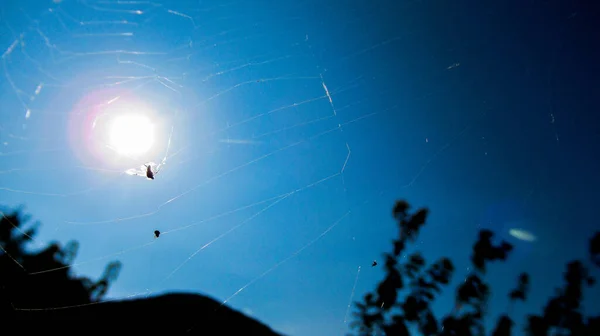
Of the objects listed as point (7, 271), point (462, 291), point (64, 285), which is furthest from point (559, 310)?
point (7, 271)

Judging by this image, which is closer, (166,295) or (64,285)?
(166,295)

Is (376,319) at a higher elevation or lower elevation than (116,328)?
lower

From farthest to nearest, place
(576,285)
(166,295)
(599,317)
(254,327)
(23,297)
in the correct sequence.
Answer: (576,285) < (599,317) < (23,297) < (254,327) < (166,295)

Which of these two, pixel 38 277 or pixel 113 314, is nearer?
pixel 113 314

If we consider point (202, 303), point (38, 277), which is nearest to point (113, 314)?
point (202, 303)

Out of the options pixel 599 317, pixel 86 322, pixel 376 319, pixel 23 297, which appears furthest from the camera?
pixel 599 317

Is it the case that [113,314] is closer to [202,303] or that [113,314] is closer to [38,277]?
[202,303]

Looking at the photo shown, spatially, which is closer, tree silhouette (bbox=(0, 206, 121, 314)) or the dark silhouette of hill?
the dark silhouette of hill

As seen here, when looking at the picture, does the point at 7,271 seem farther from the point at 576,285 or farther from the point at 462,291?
the point at 576,285

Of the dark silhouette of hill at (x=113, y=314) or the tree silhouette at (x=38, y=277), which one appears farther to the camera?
the tree silhouette at (x=38, y=277)

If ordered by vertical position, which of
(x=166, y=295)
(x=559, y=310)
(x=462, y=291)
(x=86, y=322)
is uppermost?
(x=86, y=322)
